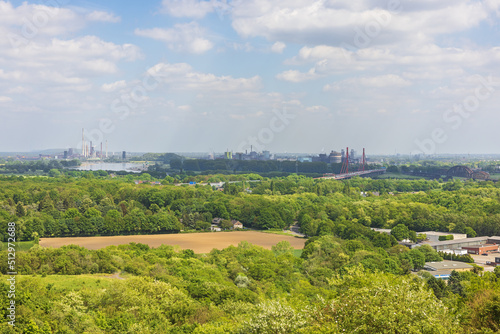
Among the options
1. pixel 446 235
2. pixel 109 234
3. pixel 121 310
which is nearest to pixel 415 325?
pixel 121 310

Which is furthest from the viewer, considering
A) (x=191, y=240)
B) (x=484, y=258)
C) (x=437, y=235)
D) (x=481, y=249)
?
(x=191, y=240)

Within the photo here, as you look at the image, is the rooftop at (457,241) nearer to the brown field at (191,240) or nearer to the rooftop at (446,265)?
the rooftop at (446,265)

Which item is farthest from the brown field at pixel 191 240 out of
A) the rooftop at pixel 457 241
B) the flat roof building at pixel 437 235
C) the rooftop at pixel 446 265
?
the rooftop at pixel 446 265

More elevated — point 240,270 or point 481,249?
point 240,270

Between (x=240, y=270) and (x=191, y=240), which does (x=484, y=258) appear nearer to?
(x=240, y=270)

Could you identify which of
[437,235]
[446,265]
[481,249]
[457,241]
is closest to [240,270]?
[446,265]

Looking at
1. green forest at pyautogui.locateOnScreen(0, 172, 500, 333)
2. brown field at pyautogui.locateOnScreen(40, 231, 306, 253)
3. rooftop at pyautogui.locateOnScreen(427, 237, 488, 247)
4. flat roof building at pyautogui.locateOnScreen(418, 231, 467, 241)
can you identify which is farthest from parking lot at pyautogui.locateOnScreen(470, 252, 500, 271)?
brown field at pyautogui.locateOnScreen(40, 231, 306, 253)

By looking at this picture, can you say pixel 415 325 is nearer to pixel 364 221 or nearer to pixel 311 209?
pixel 364 221
